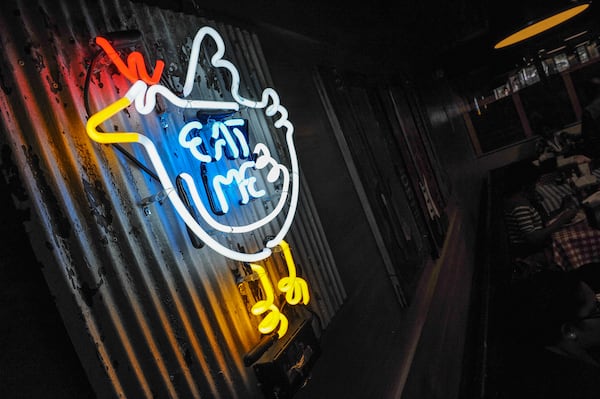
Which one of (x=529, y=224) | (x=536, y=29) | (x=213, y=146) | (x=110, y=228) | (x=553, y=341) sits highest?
(x=536, y=29)

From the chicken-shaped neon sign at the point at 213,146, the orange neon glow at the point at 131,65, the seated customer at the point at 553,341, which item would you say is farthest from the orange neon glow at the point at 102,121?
the seated customer at the point at 553,341

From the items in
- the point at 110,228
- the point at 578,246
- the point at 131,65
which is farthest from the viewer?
the point at 578,246

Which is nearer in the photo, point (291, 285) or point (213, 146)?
point (213, 146)

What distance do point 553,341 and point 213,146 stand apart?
3353 mm

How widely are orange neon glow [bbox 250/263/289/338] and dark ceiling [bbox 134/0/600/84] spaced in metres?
1.41

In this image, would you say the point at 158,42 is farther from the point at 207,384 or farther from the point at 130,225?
the point at 207,384

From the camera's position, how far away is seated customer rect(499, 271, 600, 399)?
3201 millimetres

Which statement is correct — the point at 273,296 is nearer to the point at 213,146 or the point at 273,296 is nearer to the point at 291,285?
the point at 291,285

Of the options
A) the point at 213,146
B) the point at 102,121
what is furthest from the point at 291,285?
the point at 102,121

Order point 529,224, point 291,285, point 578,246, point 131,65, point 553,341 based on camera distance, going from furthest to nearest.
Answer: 1. point 529,224
2. point 578,246
3. point 553,341
4. point 291,285
5. point 131,65

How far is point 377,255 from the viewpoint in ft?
11.6

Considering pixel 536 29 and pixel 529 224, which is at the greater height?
pixel 536 29

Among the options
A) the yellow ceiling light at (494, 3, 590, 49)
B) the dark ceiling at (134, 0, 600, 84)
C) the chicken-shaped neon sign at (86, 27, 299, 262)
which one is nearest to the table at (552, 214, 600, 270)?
the dark ceiling at (134, 0, 600, 84)

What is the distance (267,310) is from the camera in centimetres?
186
